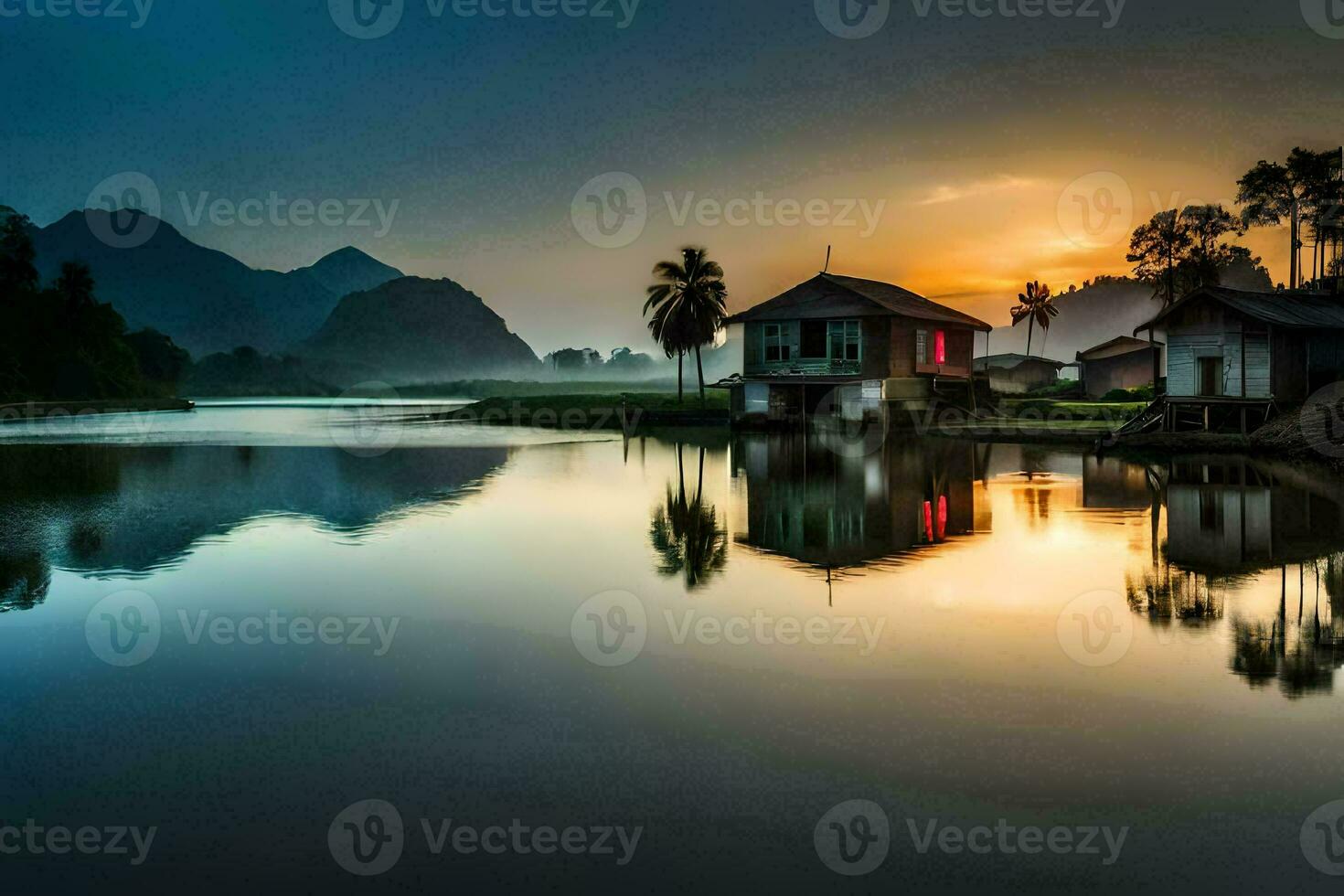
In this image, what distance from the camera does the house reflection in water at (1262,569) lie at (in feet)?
34.2

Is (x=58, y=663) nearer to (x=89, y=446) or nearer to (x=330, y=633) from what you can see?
(x=330, y=633)

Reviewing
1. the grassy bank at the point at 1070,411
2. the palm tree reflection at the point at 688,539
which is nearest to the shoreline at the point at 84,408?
the palm tree reflection at the point at 688,539

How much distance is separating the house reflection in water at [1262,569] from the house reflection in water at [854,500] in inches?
174

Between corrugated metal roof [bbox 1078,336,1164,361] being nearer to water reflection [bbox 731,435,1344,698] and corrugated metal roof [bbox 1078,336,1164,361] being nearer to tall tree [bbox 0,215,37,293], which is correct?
water reflection [bbox 731,435,1344,698]

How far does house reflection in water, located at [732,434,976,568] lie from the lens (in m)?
18.2

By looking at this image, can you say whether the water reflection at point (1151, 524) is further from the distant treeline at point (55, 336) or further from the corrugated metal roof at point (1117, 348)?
the distant treeline at point (55, 336)

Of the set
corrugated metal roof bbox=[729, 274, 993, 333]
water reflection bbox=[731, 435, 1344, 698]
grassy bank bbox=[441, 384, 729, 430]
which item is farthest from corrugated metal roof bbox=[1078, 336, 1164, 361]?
water reflection bbox=[731, 435, 1344, 698]

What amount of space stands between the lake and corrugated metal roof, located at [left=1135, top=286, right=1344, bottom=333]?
65.0ft

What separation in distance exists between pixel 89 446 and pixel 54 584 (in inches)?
1647

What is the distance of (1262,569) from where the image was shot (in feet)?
50.0

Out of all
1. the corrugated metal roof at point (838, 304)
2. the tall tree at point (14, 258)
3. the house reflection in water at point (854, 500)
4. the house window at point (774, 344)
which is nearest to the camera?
the house reflection in water at point (854, 500)

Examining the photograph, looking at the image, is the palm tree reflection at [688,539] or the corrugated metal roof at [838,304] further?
the corrugated metal roof at [838,304]

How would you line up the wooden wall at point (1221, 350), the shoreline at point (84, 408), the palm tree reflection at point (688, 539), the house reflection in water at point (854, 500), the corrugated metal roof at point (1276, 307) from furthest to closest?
the shoreline at point (84, 408) < the wooden wall at point (1221, 350) < the corrugated metal roof at point (1276, 307) < the house reflection in water at point (854, 500) < the palm tree reflection at point (688, 539)

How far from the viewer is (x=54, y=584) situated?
15.3 metres
